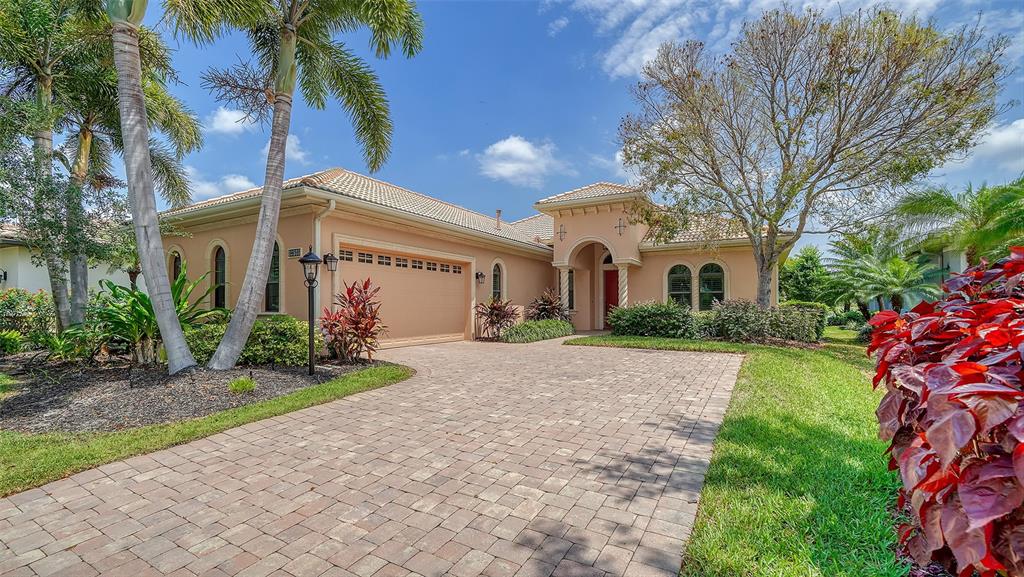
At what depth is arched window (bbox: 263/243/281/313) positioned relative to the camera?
10.2m

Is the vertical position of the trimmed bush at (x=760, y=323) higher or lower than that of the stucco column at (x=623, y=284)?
lower

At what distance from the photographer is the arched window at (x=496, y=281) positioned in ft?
48.4

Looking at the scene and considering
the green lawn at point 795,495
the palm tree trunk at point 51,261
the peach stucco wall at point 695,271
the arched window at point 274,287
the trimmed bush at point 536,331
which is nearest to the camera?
the green lawn at point 795,495

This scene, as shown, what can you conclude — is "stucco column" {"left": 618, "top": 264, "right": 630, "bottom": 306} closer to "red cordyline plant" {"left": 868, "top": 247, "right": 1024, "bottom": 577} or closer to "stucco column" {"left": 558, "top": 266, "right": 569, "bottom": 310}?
"stucco column" {"left": 558, "top": 266, "right": 569, "bottom": 310}

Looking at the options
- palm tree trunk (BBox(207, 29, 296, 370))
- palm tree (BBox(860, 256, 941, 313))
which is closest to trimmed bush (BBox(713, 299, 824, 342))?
palm tree (BBox(860, 256, 941, 313))

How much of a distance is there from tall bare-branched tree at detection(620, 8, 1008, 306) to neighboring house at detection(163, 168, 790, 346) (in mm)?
1896

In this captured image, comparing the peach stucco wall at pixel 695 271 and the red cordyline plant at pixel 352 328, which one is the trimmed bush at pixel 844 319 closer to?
the peach stucco wall at pixel 695 271

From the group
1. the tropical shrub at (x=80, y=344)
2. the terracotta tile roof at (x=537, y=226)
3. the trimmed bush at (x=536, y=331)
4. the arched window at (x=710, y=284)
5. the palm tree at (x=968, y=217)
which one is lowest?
the trimmed bush at (x=536, y=331)

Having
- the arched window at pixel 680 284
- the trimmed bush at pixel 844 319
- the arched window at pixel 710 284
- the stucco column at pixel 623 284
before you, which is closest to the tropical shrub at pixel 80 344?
the stucco column at pixel 623 284

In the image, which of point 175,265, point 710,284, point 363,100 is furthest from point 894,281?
point 175,265

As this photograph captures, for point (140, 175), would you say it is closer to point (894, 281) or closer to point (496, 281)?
point (496, 281)

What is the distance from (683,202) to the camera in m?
13.2

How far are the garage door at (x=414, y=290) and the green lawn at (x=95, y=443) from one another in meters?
5.11

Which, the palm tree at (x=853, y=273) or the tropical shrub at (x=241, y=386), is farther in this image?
the palm tree at (x=853, y=273)
